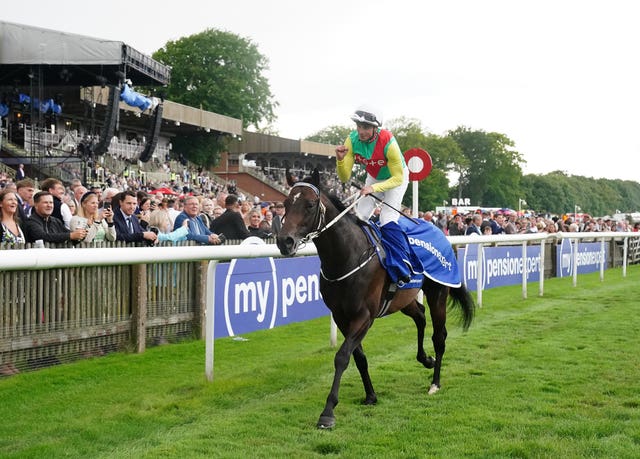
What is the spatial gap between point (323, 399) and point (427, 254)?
1.58 meters

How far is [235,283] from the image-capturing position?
6.65 metres

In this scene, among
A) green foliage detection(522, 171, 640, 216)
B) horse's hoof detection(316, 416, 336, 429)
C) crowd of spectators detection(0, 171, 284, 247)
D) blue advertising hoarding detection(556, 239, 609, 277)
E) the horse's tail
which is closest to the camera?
horse's hoof detection(316, 416, 336, 429)

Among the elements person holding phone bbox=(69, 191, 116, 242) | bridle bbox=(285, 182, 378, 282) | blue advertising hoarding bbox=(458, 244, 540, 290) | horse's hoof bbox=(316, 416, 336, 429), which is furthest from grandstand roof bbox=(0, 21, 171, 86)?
horse's hoof bbox=(316, 416, 336, 429)

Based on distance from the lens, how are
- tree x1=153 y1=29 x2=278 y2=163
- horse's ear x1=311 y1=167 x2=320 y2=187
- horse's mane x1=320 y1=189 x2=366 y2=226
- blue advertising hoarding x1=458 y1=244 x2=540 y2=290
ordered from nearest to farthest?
horse's ear x1=311 y1=167 x2=320 y2=187
horse's mane x1=320 y1=189 x2=366 y2=226
blue advertising hoarding x1=458 y1=244 x2=540 y2=290
tree x1=153 y1=29 x2=278 y2=163

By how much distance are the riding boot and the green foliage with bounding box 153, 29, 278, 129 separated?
43.2 meters

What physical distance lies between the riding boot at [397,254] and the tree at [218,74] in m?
43.2

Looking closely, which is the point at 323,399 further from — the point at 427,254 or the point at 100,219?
the point at 100,219

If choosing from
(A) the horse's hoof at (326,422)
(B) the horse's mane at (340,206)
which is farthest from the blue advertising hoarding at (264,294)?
(A) the horse's hoof at (326,422)

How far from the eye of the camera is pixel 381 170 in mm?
5703

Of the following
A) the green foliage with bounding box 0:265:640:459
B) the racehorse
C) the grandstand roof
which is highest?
the grandstand roof

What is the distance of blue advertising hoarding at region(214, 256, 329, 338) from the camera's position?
6.39 meters

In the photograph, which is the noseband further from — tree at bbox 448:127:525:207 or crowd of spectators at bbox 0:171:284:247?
tree at bbox 448:127:525:207

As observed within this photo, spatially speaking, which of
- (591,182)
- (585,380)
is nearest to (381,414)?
(585,380)

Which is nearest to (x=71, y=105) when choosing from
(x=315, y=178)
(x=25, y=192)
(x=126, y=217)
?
(x=25, y=192)
